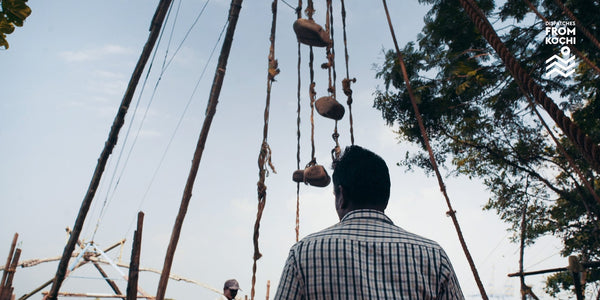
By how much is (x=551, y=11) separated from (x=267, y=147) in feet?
23.1

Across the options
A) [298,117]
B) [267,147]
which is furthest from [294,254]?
[298,117]

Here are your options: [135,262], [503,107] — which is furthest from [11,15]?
[503,107]

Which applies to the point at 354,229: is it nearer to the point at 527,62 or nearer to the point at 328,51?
the point at 328,51

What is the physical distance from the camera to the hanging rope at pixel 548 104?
1609 mm

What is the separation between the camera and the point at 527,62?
7586 mm

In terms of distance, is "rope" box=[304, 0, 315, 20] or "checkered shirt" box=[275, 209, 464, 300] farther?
"rope" box=[304, 0, 315, 20]

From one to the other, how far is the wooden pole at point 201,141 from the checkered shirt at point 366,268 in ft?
7.31

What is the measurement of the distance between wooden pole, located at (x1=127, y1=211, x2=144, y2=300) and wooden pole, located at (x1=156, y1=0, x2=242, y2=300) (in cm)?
100

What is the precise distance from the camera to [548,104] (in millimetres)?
1797

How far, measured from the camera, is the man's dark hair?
1.39 meters

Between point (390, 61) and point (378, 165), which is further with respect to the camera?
point (390, 61)

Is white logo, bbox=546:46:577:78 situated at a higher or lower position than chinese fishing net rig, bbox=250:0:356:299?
higher

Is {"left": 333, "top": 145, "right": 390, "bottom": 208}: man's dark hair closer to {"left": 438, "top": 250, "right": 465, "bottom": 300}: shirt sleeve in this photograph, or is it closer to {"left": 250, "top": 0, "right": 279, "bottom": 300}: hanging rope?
{"left": 438, "top": 250, "right": 465, "bottom": 300}: shirt sleeve

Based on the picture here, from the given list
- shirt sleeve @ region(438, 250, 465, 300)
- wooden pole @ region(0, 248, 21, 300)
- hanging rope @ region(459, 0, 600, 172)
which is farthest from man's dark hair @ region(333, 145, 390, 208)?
wooden pole @ region(0, 248, 21, 300)
